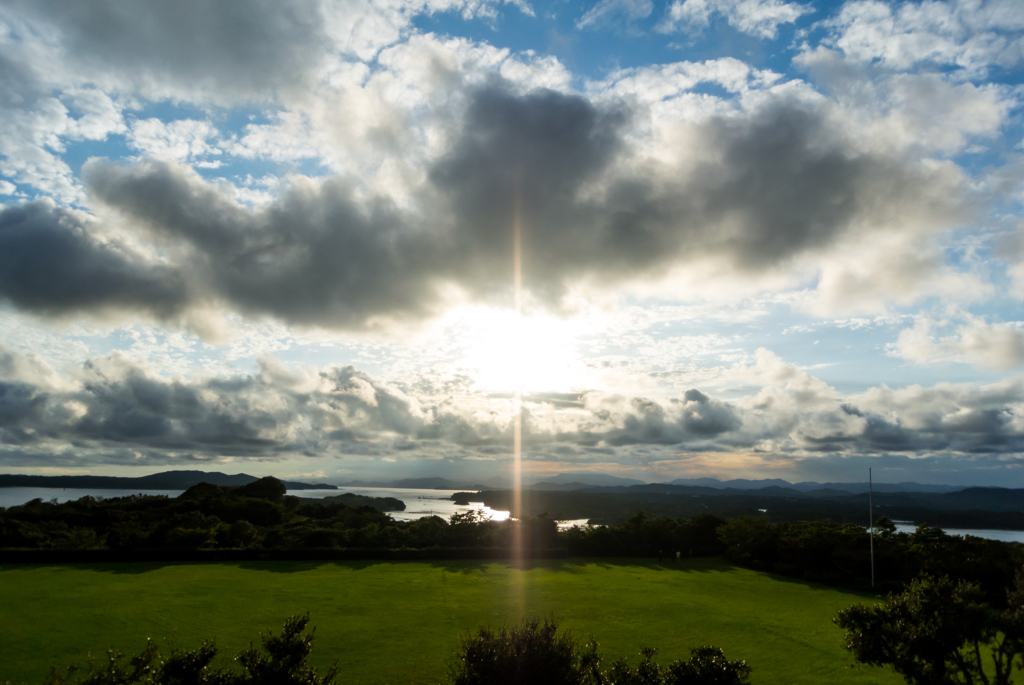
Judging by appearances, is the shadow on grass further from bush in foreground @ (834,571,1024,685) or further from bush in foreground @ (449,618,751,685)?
bush in foreground @ (449,618,751,685)

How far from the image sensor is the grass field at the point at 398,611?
16.5 meters

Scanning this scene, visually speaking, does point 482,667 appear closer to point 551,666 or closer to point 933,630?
point 551,666

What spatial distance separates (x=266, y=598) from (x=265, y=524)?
38960 millimetres

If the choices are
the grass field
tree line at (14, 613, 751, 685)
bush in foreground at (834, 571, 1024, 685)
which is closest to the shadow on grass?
the grass field

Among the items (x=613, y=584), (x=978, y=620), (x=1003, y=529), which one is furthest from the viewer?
(x=1003, y=529)

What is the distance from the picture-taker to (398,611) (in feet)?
73.6

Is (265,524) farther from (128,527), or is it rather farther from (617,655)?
(617,655)

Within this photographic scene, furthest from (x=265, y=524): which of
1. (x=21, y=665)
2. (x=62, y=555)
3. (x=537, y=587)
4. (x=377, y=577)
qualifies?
(x=21, y=665)

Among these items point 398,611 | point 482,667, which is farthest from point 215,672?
point 398,611

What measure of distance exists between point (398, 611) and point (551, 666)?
→ 15579mm

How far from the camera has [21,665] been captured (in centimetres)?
1471

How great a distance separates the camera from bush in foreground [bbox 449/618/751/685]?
29.3ft

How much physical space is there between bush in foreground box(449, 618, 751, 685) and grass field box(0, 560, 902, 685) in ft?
21.9

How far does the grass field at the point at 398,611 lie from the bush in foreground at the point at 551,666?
666 cm
